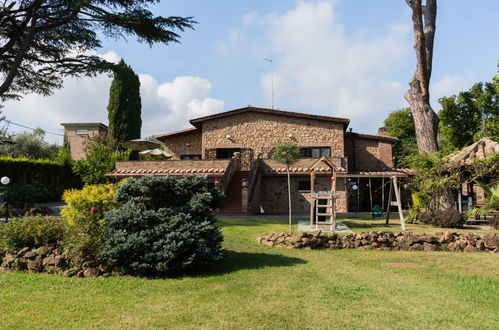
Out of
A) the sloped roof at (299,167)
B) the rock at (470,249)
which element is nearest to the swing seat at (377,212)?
the sloped roof at (299,167)

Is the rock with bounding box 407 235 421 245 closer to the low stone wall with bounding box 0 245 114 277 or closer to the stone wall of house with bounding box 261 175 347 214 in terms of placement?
the low stone wall with bounding box 0 245 114 277

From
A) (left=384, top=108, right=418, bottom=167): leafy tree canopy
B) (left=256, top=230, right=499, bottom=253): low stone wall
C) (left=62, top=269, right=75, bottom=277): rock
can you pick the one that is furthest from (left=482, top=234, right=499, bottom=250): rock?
(left=384, top=108, right=418, bottom=167): leafy tree canopy

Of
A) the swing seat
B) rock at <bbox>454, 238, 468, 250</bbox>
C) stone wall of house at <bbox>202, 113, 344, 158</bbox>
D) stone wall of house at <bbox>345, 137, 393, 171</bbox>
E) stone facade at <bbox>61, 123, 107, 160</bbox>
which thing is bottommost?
rock at <bbox>454, 238, 468, 250</bbox>

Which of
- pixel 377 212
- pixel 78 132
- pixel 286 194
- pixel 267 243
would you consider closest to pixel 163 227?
pixel 267 243

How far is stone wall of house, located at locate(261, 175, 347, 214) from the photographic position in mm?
22127

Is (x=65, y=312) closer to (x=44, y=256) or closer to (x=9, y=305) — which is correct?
(x=9, y=305)

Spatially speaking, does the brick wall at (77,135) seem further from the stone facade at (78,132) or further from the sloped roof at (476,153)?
the sloped roof at (476,153)

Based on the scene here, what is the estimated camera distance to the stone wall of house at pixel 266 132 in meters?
24.0

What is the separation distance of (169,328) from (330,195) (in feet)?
33.9

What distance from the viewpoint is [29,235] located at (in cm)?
800

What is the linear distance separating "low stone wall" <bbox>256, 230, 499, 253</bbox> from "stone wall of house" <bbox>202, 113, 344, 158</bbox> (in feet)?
45.6

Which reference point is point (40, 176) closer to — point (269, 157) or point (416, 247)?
point (269, 157)

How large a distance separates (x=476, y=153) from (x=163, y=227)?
14.1 metres

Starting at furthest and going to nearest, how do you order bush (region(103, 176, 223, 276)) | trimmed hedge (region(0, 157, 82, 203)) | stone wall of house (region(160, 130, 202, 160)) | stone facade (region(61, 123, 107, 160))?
stone facade (region(61, 123, 107, 160)) < stone wall of house (region(160, 130, 202, 160)) < trimmed hedge (region(0, 157, 82, 203)) < bush (region(103, 176, 223, 276))
